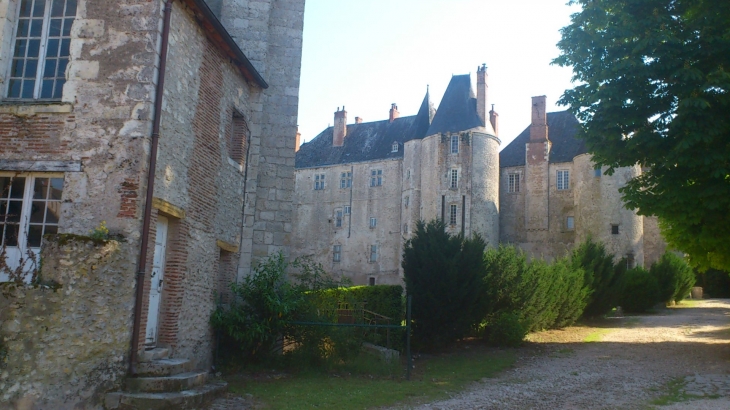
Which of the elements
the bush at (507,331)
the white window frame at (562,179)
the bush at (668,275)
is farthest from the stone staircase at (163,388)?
the white window frame at (562,179)

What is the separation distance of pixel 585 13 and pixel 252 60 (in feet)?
23.1

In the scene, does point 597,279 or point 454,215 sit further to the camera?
point 454,215

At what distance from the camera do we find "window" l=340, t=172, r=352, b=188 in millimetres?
45828

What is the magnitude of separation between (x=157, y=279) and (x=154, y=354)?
1.09 metres

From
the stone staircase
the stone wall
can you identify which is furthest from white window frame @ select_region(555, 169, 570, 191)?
the stone staircase

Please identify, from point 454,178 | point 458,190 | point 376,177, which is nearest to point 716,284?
point 458,190

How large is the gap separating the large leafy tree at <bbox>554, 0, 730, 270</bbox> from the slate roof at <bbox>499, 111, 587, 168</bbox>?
93.5 ft

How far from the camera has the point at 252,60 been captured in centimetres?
1271

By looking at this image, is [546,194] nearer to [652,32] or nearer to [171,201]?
[652,32]

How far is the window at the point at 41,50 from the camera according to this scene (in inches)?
326

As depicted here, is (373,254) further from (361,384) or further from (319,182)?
(361,384)

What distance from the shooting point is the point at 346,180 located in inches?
1812

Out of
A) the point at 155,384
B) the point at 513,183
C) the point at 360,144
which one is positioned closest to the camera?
the point at 155,384

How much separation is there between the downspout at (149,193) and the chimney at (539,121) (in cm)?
3532
